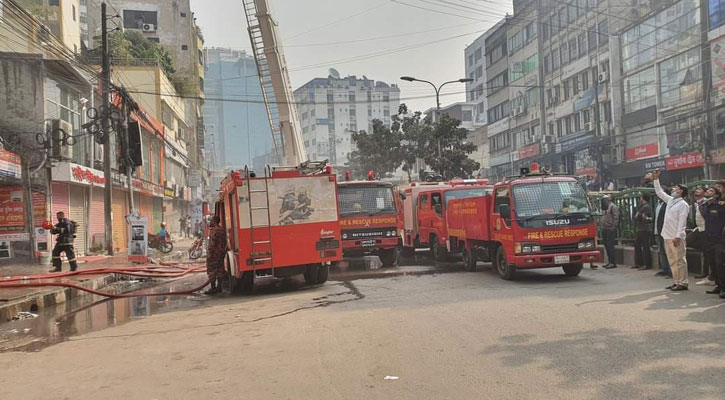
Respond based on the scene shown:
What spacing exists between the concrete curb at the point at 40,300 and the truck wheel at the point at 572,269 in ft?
34.0

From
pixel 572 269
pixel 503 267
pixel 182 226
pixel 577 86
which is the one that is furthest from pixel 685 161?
pixel 182 226

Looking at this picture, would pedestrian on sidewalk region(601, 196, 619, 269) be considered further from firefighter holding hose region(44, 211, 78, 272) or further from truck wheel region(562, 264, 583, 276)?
firefighter holding hose region(44, 211, 78, 272)

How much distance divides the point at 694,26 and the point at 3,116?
3322 cm

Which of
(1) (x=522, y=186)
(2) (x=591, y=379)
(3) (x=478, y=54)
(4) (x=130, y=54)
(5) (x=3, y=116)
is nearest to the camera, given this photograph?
(2) (x=591, y=379)

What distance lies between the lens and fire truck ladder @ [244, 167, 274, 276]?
1064 cm

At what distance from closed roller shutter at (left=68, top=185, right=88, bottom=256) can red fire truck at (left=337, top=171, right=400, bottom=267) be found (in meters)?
12.3

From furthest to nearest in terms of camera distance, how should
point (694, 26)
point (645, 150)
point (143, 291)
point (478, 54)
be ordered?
point (478, 54) → point (645, 150) → point (694, 26) → point (143, 291)

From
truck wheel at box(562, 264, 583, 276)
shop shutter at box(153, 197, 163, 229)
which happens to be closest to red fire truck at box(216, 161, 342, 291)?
truck wheel at box(562, 264, 583, 276)

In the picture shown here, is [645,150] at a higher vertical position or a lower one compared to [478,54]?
lower

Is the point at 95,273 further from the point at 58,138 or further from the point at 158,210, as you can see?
the point at 158,210

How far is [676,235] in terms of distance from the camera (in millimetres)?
8680

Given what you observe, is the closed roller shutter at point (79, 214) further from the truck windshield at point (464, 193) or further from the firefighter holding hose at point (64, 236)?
the truck windshield at point (464, 193)

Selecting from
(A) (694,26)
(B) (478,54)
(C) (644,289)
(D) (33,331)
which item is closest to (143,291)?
(D) (33,331)

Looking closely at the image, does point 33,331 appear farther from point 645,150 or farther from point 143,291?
point 645,150
